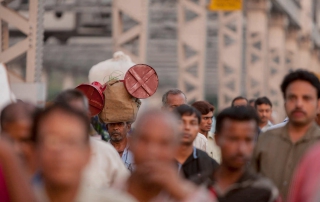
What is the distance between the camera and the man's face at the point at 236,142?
18.4ft

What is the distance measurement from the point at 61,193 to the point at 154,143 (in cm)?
53

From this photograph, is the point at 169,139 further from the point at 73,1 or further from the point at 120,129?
the point at 73,1

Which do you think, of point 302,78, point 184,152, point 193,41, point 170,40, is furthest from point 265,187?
point 170,40

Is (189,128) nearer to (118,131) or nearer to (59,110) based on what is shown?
(118,131)

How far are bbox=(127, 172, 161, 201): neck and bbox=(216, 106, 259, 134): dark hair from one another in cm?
163

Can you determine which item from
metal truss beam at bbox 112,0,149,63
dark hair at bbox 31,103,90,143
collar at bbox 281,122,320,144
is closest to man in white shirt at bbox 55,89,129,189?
collar at bbox 281,122,320,144

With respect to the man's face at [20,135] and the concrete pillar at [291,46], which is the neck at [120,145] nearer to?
the man's face at [20,135]

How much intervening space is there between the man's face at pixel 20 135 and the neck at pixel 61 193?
1189 millimetres

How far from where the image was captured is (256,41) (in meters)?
40.4

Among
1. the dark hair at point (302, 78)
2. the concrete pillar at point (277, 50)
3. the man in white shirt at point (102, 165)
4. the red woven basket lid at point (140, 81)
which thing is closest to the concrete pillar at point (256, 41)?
the concrete pillar at point (277, 50)

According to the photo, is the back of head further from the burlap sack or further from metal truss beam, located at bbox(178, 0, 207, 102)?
metal truss beam, located at bbox(178, 0, 207, 102)

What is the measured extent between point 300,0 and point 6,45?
132 ft

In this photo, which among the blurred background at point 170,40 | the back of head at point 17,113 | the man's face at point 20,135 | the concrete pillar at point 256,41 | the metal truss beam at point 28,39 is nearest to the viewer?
the man's face at point 20,135

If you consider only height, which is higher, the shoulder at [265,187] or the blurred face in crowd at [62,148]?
the blurred face in crowd at [62,148]
